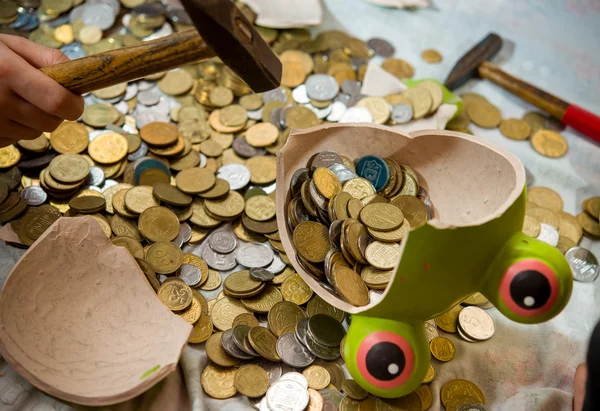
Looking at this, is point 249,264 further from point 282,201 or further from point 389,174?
point 389,174

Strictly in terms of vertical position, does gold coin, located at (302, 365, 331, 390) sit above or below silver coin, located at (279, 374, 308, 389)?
below

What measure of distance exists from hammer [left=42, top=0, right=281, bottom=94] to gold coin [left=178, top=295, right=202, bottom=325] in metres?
0.40

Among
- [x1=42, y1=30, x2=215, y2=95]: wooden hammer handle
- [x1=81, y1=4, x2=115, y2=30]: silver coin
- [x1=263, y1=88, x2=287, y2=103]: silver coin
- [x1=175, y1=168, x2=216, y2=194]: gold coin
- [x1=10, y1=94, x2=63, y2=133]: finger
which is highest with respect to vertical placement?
[x1=42, y1=30, x2=215, y2=95]: wooden hammer handle

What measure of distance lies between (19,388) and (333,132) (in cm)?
68

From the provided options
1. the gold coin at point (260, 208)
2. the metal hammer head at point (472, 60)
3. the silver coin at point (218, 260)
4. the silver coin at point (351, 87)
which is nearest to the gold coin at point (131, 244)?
the silver coin at point (218, 260)

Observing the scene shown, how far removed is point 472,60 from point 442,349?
0.83 m

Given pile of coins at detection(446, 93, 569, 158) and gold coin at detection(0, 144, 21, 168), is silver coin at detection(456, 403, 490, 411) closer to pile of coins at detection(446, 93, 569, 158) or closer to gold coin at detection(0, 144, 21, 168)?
pile of coins at detection(446, 93, 569, 158)

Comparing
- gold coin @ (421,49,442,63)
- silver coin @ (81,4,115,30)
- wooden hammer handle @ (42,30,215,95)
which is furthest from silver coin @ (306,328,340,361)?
silver coin @ (81,4,115,30)

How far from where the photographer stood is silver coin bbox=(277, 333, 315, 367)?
1.00m

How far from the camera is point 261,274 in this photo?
42.9 inches

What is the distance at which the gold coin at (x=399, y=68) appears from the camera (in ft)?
5.09

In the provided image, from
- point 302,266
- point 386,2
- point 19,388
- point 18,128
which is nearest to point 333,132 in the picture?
point 302,266

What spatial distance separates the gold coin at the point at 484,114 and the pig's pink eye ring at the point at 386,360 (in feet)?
2.56

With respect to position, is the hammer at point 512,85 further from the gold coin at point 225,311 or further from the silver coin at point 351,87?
the gold coin at point 225,311
